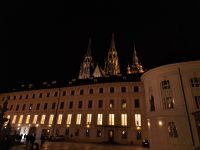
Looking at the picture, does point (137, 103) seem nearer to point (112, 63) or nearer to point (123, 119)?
point (123, 119)

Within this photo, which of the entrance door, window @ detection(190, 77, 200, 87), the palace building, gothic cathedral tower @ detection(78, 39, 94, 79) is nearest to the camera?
the palace building

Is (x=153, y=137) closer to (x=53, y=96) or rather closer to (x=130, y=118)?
(x=130, y=118)

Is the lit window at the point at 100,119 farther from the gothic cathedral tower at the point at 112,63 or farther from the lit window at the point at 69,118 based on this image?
the gothic cathedral tower at the point at 112,63

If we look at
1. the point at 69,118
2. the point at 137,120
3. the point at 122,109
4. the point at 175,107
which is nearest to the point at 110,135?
the point at 122,109

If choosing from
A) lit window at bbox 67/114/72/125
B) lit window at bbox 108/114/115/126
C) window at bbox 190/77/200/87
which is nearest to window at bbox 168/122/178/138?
window at bbox 190/77/200/87

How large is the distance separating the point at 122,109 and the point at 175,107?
1656 centimetres

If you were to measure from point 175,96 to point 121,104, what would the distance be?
17008mm

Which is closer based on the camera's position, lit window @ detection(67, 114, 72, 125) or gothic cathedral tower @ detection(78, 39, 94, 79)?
lit window @ detection(67, 114, 72, 125)

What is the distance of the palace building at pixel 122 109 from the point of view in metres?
20.8

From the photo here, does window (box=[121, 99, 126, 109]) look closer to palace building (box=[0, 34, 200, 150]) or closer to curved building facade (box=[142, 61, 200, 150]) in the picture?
palace building (box=[0, 34, 200, 150])

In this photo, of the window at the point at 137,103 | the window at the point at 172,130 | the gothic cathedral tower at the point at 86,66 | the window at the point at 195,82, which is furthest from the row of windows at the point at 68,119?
the gothic cathedral tower at the point at 86,66

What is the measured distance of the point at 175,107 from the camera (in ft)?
69.9

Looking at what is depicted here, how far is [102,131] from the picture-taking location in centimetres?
3606

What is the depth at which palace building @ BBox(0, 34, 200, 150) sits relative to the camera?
20.8m
